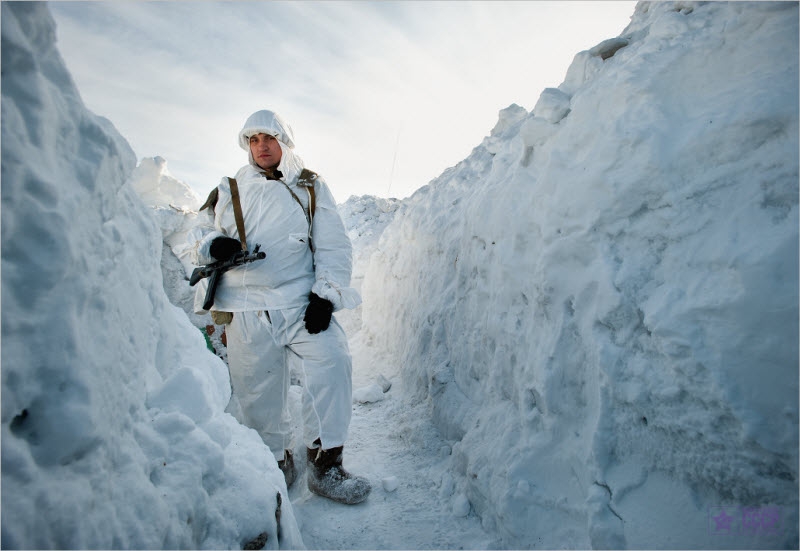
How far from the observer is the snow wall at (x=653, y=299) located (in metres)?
1.23

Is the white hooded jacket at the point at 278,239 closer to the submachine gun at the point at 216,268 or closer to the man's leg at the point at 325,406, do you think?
the submachine gun at the point at 216,268

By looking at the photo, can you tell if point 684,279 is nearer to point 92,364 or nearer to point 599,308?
point 599,308

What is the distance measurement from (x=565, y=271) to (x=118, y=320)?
1922mm

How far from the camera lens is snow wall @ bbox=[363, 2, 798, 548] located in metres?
1.23

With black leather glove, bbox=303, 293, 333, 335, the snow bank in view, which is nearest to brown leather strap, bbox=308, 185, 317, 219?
black leather glove, bbox=303, 293, 333, 335

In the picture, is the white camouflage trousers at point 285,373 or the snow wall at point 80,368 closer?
the snow wall at point 80,368

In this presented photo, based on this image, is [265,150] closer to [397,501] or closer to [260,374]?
[260,374]

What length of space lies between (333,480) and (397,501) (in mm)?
440

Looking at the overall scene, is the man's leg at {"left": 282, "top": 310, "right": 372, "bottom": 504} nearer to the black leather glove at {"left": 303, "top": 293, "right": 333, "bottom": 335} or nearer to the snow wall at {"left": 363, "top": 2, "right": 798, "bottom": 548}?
the black leather glove at {"left": 303, "top": 293, "right": 333, "bottom": 335}

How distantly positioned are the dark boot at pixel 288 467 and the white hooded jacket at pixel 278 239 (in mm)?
1151

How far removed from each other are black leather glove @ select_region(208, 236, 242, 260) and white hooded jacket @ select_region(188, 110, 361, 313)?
5 centimetres

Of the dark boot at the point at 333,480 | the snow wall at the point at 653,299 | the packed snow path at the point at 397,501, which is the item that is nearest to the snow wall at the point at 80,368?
the packed snow path at the point at 397,501

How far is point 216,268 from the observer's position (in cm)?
268

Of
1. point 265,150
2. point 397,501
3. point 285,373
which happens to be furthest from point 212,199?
point 397,501
